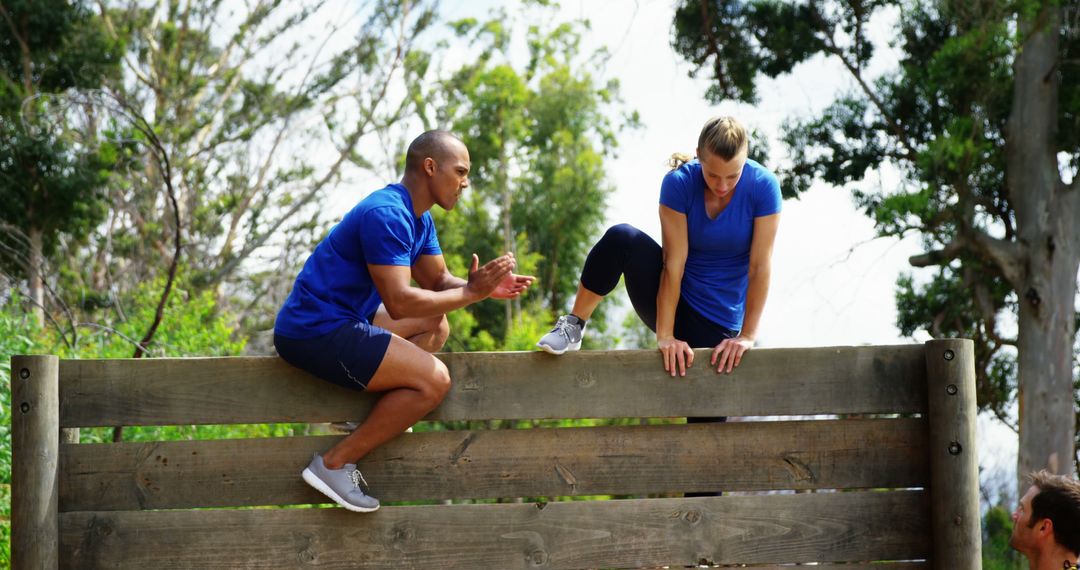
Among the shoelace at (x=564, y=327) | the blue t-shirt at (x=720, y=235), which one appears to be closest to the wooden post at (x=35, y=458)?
the shoelace at (x=564, y=327)

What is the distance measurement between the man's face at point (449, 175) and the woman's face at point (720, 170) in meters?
0.75

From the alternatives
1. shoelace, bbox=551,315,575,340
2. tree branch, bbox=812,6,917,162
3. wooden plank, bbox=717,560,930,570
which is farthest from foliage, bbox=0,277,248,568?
tree branch, bbox=812,6,917,162

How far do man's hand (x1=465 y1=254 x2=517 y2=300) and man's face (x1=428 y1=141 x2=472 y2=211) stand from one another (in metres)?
0.29

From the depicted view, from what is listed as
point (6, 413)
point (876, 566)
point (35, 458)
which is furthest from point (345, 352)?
point (6, 413)

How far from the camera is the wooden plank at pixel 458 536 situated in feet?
10.5

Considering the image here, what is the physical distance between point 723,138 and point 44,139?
30.8ft

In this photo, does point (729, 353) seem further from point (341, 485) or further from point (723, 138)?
point (341, 485)

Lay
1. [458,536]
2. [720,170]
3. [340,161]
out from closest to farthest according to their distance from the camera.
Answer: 1. [458,536]
2. [720,170]
3. [340,161]

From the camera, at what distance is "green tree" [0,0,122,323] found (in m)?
11.0

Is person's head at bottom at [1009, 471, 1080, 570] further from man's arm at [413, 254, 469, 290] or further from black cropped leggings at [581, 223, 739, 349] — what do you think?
man's arm at [413, 254, 469, 290]

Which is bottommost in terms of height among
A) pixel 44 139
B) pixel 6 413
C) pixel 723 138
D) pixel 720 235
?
pixel 6 413

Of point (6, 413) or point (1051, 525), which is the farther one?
point (6, 413)

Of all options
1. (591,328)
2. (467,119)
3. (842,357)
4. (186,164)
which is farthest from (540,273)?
(842,357)

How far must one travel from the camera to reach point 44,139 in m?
10.8
